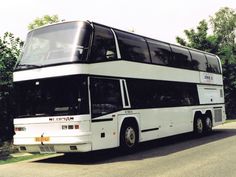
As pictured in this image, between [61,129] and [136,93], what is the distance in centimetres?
330

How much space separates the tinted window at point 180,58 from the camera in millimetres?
15906

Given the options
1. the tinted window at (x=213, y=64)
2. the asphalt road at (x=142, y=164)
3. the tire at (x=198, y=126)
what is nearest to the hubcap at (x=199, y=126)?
the tire at (x=198, y=126)

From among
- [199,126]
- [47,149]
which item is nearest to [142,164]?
[47,149]

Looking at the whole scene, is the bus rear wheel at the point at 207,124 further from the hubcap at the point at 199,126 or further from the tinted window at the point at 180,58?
the tinted window at the point at 180,58

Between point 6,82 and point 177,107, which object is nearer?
point 177,107

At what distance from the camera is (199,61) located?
60.3 feet

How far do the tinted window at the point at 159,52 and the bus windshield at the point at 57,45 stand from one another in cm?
393

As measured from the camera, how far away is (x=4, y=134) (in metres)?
17.1

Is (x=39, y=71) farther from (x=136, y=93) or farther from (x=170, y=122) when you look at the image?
(x=170, y=122)

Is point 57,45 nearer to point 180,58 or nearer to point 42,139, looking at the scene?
point 42,139

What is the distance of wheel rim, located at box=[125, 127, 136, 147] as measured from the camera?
12.1 meters

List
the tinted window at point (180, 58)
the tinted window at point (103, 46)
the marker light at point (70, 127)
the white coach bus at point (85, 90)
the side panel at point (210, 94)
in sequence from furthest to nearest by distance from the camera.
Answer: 1. the side panel at point (210, 94)
2. the tinted window at point (180, 58)
3. the tinted window at point (103, 46)
4. the white coach bus at point (85, 90)
5. the marker light at point (70, 127)

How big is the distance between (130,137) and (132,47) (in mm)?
3012

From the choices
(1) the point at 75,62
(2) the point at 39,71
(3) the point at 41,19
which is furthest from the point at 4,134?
(3) the point at 41,19
